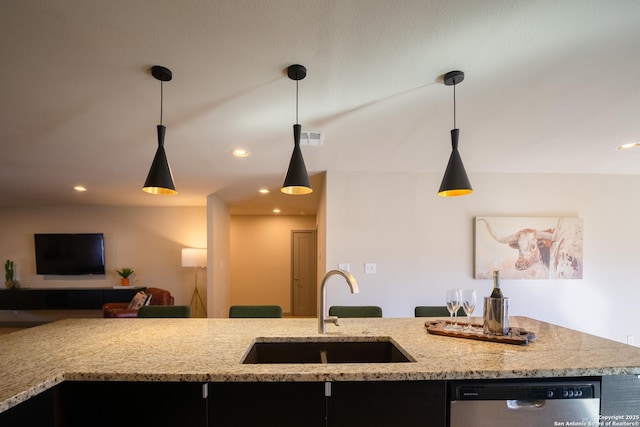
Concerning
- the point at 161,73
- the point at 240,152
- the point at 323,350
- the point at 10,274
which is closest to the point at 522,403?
the point at 323,350

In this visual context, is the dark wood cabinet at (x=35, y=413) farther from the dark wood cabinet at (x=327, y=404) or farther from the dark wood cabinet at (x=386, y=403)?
the dark wood cabinet at (x=386, y=403)

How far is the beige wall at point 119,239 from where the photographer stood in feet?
18.7

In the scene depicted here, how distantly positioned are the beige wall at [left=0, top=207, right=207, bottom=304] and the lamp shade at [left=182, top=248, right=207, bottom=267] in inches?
21.1

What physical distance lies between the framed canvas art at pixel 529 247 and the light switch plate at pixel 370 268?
1.15 meters

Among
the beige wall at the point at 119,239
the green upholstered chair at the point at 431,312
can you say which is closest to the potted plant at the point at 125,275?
the beige wall at the point at 119,239

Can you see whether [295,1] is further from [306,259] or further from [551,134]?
[306,259]

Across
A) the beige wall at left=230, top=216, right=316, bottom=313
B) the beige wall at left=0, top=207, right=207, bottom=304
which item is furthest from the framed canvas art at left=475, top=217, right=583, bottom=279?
the beige wall at left=0, top=207, right=207, bottom=304

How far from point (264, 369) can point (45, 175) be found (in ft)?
13.2

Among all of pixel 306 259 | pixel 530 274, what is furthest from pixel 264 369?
pixel 306 259

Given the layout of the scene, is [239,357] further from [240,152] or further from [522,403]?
[240,152]

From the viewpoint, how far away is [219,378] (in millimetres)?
1092

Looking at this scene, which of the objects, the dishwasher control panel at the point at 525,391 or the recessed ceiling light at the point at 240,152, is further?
the recessed ceiling light at the point at 240,152

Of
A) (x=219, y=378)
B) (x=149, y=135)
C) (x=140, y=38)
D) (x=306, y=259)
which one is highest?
(x=140, y=38)

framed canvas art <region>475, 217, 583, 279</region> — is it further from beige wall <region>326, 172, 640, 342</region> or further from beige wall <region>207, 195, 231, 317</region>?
beige wall <region>207, 195, 231, 317</region>
